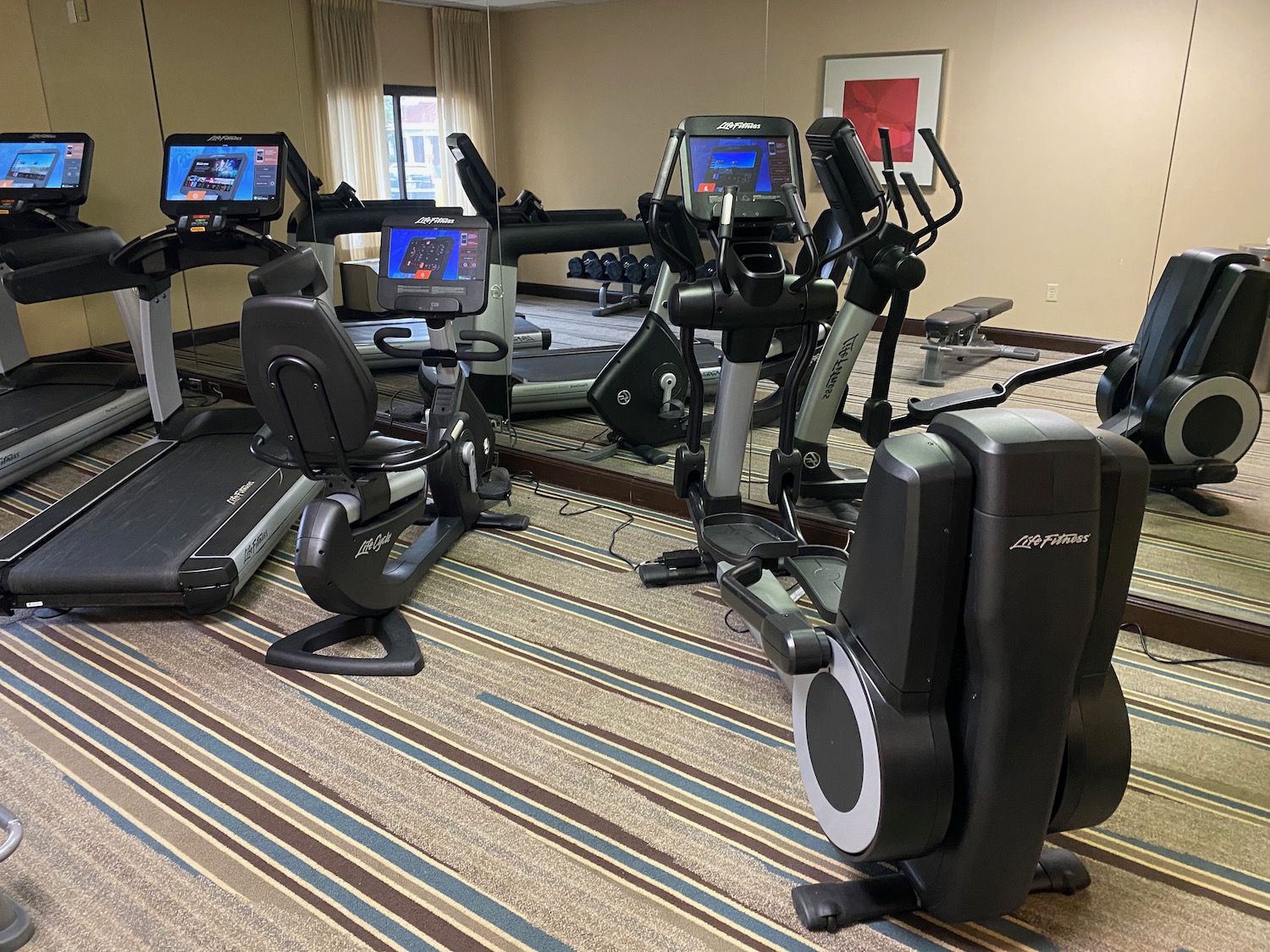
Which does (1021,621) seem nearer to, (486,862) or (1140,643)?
(486,862)

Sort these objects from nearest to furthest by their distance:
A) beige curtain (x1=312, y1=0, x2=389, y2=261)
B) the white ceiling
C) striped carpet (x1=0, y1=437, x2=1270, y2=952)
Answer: striped carpet (x1=0, y1=437, x2=1270, y2=952)
the white ceiling
beige curtain (x1=312, y1=0, x2=389, y2=261)

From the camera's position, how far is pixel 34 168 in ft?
16.0

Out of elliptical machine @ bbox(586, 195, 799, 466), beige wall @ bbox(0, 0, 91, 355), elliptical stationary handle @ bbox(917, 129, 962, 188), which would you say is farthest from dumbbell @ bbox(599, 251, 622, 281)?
beige wall @ bbox(0, 0, 91, 355)

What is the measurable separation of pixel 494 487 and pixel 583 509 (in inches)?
16.1

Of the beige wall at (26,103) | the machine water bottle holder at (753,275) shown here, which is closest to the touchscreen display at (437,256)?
the machine water bottle holder at (753,275)

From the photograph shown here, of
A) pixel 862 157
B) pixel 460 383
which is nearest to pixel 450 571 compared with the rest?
pixel 460 383

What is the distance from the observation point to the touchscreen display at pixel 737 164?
283 centimetres

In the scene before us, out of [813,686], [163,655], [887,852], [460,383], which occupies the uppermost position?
[460,383]

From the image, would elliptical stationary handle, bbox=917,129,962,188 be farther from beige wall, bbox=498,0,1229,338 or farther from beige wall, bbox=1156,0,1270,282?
beige wall, bbox=1156,0,1270,282

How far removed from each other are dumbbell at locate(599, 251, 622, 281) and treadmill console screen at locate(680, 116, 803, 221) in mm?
1490

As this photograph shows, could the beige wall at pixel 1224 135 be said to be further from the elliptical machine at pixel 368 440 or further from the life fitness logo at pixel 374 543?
the life fitness logo at pixel 374 543

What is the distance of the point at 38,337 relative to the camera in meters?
5.84

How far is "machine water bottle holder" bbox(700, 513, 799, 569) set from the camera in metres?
2.73

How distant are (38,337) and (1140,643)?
6.39 meters
